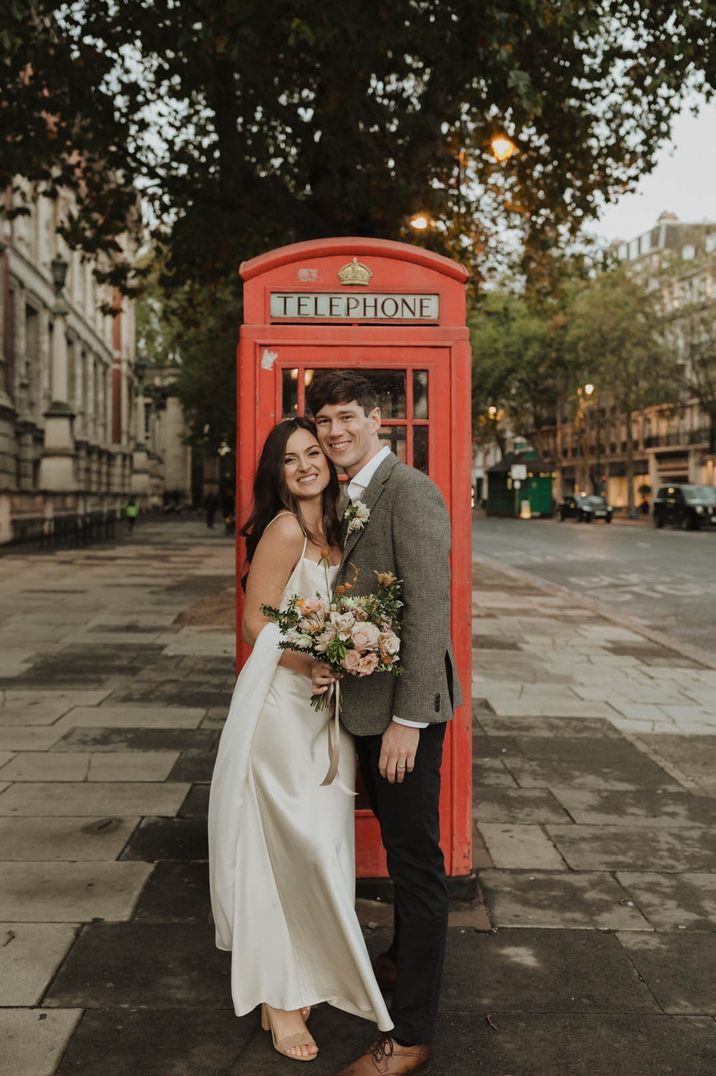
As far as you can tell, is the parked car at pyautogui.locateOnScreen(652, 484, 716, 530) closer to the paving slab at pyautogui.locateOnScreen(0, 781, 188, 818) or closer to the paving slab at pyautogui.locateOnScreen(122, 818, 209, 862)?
the paving slab at pyautogui.locateOnScreen(0, 781, 188, 818)

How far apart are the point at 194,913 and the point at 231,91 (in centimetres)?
1224

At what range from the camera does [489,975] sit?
3465 millimetres

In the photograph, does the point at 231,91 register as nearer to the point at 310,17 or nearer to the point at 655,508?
the point at 310,17

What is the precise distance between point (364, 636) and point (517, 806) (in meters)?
2.87

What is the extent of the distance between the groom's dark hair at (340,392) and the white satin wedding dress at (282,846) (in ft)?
1.52

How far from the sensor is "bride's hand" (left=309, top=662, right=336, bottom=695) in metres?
2.90

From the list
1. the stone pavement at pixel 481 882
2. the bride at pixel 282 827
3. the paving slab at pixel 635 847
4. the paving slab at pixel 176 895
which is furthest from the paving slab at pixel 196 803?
the bride at pixel 282 827

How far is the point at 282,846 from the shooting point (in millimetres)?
3062

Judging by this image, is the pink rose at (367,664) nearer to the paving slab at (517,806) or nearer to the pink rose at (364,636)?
the pink rose at (364,636)

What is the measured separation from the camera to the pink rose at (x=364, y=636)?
9.07 ft

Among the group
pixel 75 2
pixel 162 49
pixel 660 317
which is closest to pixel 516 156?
pixel 162 49

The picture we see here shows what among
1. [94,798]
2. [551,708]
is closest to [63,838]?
[94,798]

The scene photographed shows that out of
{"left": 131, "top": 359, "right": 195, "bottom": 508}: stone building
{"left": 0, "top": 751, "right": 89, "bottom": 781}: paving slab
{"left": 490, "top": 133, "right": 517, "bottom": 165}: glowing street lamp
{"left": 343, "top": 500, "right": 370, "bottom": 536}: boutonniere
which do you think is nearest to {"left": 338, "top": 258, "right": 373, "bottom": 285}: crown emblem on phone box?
{"left": 343, "top": 500, "right": 370, "bottom": 536}: boutonniere

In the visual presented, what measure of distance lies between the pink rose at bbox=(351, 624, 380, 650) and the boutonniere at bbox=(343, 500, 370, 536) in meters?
0.33
